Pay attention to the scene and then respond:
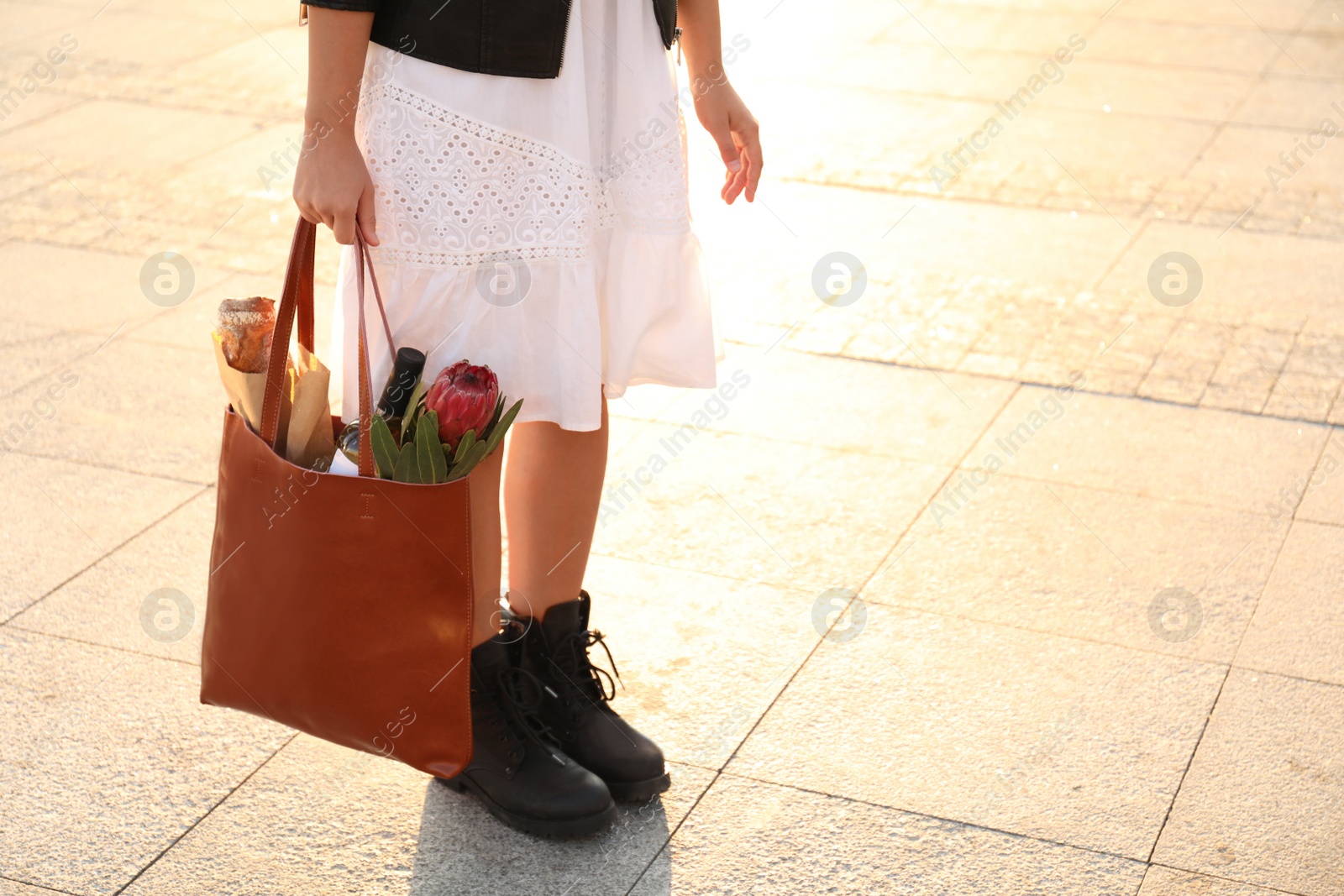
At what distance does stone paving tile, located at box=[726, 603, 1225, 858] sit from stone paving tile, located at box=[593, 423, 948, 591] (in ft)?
1.11

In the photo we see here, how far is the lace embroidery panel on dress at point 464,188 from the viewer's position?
238 cm

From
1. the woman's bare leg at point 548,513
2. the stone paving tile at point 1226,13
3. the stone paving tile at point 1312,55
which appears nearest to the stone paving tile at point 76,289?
the woman's bare leg at point 548,513

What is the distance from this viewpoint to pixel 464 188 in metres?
2.40

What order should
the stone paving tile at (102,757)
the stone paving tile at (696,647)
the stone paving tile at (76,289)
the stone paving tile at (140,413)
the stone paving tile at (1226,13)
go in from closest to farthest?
the stone paving tile at (102,757), the stone paving tile at (696,647), the stone paving tile at (140,413), the stone paving tile at (76,289), the stone paving tile at (1226,13)

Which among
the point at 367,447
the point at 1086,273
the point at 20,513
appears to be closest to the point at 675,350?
the point at 367,447

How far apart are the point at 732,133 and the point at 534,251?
62cm

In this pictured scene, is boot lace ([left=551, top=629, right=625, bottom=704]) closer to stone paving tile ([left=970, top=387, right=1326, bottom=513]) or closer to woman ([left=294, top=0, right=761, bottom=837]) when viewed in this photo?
woman ([left=294, top=0, right=761, bottom=837])

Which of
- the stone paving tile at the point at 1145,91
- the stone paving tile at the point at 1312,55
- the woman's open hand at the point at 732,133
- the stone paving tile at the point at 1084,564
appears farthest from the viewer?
the stone paving tile at the point at 1312,55

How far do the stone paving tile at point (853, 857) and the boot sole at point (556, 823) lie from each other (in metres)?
0.13

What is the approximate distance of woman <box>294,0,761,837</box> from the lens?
2.32 metres

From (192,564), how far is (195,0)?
702 centimetres

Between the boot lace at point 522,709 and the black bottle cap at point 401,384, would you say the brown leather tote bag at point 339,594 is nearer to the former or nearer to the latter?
the black bottle cap at point 401,384

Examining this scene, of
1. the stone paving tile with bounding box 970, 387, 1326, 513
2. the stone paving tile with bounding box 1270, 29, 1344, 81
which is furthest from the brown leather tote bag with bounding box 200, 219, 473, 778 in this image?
the stone paving tile with bounding box 1270, 29, 1344, 81

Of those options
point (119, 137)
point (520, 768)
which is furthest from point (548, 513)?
point (119, 137)
